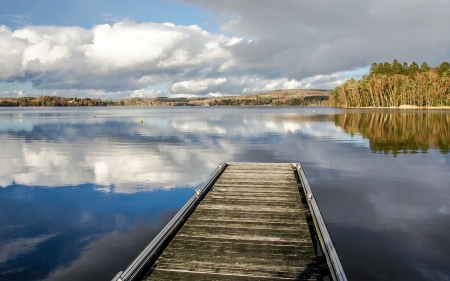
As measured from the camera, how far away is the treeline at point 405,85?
4080 inches

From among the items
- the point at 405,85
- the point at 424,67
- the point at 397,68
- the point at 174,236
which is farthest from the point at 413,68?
the point at 174,236

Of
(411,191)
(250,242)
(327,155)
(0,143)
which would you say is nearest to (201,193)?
(250,242)

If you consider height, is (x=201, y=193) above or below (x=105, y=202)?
above

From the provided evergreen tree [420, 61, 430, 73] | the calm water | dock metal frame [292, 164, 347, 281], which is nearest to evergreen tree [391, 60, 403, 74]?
evergreen tree [420, 61, 430, 73]

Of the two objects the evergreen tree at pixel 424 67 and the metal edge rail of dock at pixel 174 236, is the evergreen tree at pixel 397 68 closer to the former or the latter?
the evergreen tree at pixel 424 67

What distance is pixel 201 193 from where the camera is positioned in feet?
32.0

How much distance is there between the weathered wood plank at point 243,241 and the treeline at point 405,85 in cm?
11169

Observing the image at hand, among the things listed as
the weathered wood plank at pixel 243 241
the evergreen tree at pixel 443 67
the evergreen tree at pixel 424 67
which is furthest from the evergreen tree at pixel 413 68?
the weathered wood plank at pixel 243 241

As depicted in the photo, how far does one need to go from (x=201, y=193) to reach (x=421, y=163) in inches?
578

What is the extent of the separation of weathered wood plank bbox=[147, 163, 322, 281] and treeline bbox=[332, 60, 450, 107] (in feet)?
366

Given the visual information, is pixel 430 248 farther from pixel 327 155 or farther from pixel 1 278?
pixel 327 155

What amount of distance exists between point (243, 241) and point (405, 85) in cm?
11657

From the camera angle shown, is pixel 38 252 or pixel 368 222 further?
pixel 368 222

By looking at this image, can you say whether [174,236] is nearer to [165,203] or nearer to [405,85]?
[165,203]
